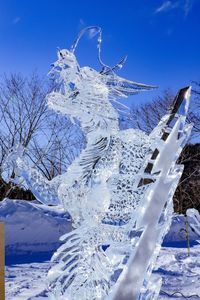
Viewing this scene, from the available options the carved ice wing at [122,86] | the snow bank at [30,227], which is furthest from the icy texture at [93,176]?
the snow bank at [30,227]

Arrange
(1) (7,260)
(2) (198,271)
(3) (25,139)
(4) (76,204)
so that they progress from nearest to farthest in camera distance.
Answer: (4) (76,204)
(2) (198,271)
(1) (7,260)
(3) (25,139)

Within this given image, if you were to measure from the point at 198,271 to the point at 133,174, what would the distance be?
3.50m

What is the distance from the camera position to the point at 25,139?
10.8 m

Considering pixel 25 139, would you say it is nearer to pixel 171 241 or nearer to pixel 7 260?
pixel 171 241

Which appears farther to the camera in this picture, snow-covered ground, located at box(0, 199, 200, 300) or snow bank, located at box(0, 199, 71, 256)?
snow bank, located at box(0, 199, 71, 256)

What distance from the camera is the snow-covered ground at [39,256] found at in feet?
12.8

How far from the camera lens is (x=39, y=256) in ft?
21.5

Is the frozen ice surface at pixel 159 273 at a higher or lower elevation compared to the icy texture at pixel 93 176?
lower

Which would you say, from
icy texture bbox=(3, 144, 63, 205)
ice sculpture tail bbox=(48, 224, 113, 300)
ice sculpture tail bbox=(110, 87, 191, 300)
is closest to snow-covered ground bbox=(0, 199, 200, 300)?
icy texture bbox=(3, 144, 63, 205)

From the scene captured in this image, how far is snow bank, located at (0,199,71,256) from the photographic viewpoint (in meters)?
7.11

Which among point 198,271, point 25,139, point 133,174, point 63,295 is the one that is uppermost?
point 25,139

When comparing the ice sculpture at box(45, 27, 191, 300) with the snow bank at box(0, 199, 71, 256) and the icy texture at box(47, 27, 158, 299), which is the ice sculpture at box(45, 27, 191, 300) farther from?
the snow bank at box(0, 199, 71, 256)

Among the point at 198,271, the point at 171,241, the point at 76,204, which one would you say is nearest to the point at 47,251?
the point at 198,271

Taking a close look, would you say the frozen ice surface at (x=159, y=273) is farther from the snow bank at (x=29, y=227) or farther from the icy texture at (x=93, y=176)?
the icy texture at (x=93, y=176)
